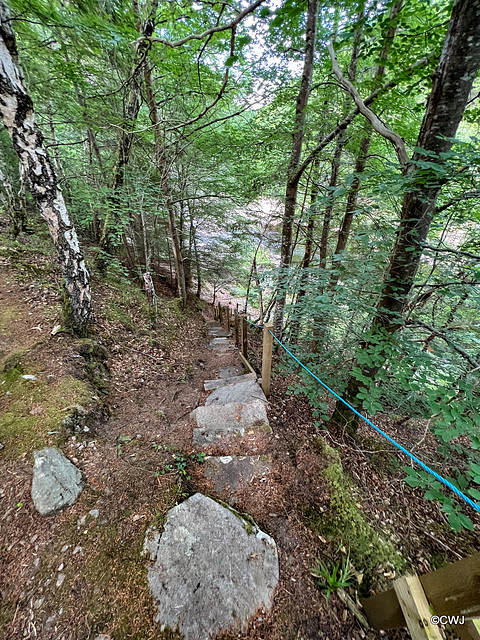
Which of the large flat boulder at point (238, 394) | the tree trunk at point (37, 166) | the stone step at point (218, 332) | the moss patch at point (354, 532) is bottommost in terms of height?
the stone step at point (218, 332)

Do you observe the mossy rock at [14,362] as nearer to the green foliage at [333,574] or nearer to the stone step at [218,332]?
the green foliage at [333,574]

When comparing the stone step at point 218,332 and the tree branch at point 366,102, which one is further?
the stone step at point 218,332

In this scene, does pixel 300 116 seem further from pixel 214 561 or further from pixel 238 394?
pixel 214 561

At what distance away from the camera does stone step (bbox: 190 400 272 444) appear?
9.40 ft

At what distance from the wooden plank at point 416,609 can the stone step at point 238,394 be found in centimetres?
233

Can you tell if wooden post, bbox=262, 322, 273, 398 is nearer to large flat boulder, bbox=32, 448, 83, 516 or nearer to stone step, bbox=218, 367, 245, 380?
stone step, bbox=218, 367, 245, 380

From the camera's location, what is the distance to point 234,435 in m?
2.88

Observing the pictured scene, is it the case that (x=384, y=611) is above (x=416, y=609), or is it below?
below

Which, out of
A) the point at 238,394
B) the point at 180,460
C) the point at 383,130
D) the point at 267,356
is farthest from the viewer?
the point at 238,394

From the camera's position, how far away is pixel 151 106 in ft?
17.0

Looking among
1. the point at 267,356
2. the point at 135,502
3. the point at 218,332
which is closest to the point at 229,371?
the point at 267,356

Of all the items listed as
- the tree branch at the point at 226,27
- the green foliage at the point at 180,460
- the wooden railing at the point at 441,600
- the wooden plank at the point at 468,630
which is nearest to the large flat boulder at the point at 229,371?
the green foliage at the point at 180,460

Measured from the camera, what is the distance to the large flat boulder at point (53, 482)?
198cm

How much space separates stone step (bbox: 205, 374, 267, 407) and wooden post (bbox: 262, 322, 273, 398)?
0.39ft
